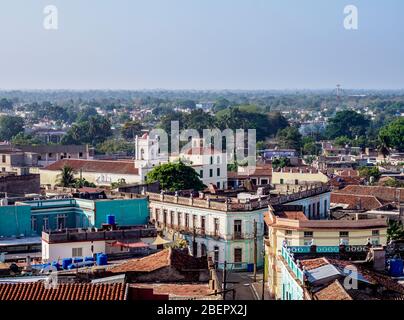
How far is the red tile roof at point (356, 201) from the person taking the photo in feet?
95.7

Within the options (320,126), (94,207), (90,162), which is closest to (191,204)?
(94,207)

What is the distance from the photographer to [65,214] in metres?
22.2

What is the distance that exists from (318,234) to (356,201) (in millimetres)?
11583

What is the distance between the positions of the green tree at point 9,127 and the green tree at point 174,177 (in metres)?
48.3

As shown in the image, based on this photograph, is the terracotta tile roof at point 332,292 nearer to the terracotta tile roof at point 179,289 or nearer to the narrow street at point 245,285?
the terracotta tile roof at point 179,289

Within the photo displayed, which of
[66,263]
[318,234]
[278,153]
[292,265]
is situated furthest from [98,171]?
[292,265]

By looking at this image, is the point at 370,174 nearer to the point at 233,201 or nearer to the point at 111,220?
the point at 233,201

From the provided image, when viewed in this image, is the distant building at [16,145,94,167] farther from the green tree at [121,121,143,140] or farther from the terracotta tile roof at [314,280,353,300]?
the terracotta tile roof at [314,280,353,300]

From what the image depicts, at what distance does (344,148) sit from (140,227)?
44.2 m

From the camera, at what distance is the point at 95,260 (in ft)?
54.5

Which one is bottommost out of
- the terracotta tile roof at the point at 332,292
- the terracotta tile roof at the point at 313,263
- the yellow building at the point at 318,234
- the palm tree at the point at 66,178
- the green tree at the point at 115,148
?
the green tree at the point at 115,148

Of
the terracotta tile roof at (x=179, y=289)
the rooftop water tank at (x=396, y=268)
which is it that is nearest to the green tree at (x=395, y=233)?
the rooftop water tank at (x=396, y=268)
